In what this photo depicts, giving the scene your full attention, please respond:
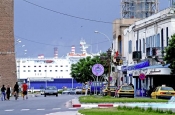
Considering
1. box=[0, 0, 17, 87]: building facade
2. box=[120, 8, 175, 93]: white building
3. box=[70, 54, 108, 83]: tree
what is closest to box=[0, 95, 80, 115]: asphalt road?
box=[120, 8, 175, 93]: white building

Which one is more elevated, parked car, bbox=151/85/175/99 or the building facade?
the building facade

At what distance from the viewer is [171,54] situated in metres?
63.4

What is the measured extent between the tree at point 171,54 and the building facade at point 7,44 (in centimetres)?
5008

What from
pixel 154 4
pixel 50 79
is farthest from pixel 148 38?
pixel 50 79

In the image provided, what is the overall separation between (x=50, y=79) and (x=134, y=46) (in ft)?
371

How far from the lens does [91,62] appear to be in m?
145

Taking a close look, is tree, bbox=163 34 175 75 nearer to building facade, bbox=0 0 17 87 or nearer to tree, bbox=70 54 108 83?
building facade, bbox=0 0 17 87

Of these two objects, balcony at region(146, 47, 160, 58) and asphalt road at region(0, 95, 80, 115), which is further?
balcony at region(146, 47, 160, 58)

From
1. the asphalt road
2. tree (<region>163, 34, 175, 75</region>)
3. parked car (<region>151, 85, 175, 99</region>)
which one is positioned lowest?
the asphalt road

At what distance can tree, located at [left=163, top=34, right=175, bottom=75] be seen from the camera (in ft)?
204

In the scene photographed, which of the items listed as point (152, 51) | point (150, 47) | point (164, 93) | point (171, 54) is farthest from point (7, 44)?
point (164, 93)

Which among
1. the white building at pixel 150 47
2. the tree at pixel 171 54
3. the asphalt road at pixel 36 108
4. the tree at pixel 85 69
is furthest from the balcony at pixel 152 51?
the tree at pixel 85 69

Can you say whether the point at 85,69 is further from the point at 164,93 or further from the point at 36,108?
the point at 36,108

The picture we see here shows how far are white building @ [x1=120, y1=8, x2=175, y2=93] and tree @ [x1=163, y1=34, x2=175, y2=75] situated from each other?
3.08 meters
